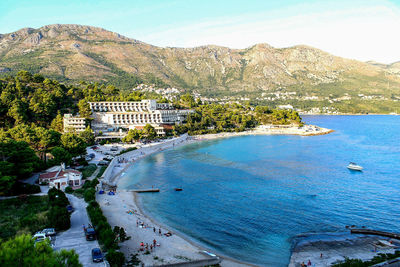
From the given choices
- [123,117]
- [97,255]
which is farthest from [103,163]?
[123,117]

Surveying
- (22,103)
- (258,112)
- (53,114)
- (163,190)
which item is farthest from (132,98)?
(163,190)

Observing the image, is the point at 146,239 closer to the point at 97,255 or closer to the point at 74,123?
the point at 97,255

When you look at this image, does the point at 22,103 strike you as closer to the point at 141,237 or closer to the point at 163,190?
the point at 163,190

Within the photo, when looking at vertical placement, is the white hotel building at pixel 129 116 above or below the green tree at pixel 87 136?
above

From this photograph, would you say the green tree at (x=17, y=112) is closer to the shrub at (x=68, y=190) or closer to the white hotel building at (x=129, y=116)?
the white hotel building at (x=129, y=116)

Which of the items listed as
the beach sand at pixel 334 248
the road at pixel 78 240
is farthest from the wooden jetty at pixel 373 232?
the road at pixel 78 240

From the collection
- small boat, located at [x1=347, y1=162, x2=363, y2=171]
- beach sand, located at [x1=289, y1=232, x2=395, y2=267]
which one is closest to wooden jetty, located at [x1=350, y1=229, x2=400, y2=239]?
beach sand, located at [x1=289, y1=232, x2=395, y2=267]
